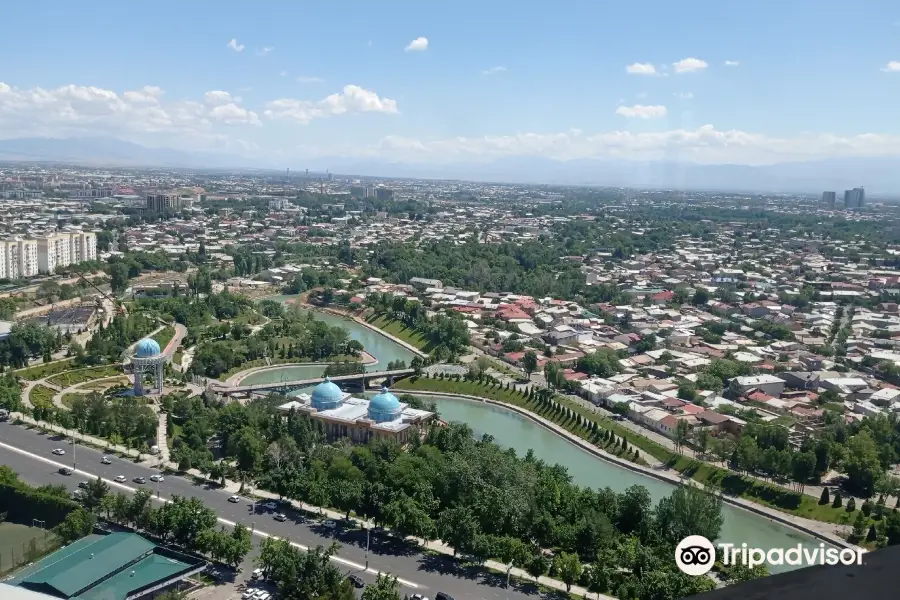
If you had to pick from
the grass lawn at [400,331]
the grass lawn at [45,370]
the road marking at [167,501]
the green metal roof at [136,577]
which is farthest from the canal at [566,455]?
the green metal roof at [136,577]

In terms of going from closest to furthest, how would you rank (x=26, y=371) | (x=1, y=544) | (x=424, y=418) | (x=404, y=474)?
(x=1, y=544)
(x=404, y=474)
(x=424, y=418)
(x=26, y=371)

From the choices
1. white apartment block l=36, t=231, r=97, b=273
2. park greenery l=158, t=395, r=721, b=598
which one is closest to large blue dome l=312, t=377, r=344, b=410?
park greenery l=158, t=395, r=721, b=598

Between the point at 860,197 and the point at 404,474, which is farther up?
the point at 860,197

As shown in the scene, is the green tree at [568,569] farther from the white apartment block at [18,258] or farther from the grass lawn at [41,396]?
the white apartment block at [18,258]

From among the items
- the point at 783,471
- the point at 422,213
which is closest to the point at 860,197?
the point at 422,213

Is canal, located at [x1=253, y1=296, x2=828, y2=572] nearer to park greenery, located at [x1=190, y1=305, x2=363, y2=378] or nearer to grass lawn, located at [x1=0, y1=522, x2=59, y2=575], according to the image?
park greenery, located at [x1=190, y1=305, x2=363, y2=378]

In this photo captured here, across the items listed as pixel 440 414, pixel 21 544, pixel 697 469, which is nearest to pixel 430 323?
pixel 440 414

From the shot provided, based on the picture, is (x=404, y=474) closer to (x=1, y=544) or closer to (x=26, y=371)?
(x=1, y=544)
